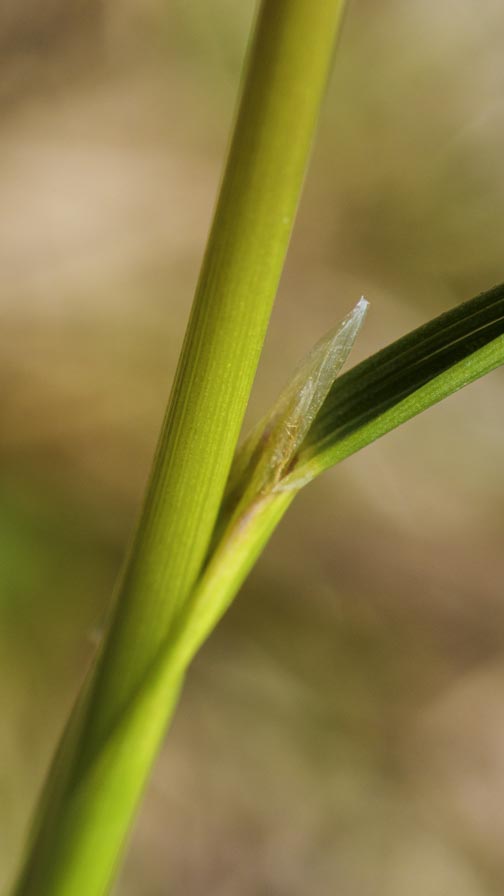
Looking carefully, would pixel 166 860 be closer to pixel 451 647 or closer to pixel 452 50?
pixel 451 647

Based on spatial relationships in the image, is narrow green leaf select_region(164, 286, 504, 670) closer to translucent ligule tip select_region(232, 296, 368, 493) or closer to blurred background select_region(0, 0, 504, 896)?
translucent ligule tip select_region(232, 296, 368, 493)

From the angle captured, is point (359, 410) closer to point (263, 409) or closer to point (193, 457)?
point (193, 457)

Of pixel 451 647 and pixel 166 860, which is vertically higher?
pixel 451 647

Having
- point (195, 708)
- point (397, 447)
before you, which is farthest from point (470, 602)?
point (195, 708)

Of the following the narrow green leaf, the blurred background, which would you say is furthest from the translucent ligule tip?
the blurred background

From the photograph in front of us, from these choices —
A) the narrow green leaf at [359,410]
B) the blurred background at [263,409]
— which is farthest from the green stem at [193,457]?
the blurred background at [263,409]

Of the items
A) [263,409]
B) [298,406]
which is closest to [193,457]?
[298,406]

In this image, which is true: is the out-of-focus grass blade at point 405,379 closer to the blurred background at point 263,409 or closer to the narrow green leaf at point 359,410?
the narrow green leaf at point 359,410
